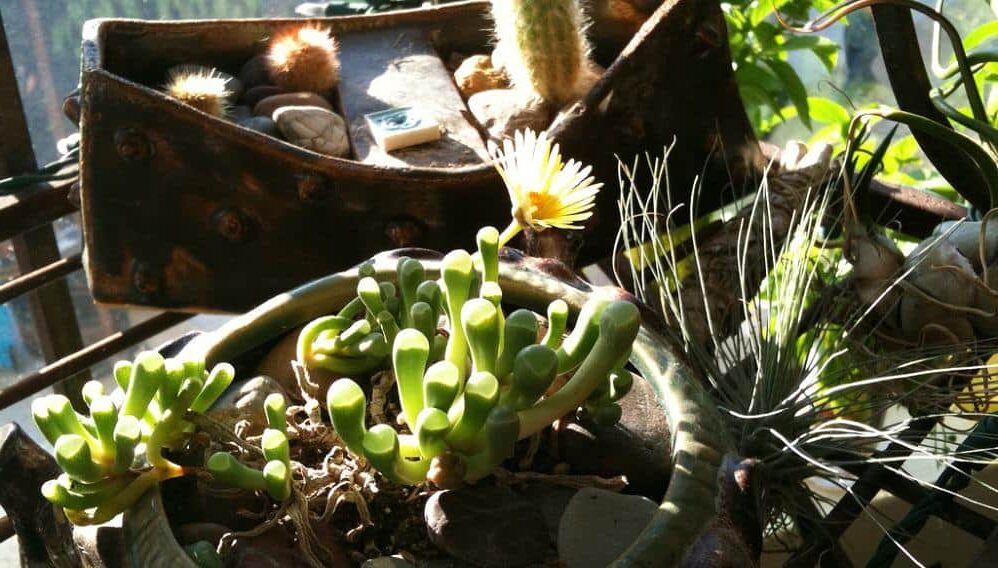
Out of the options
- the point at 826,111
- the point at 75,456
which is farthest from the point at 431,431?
the point at 826,111

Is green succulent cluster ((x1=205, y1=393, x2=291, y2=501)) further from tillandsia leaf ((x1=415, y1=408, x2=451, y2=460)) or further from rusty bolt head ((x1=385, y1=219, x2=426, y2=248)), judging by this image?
rusty bolt head ((x1=385, y1=219, x2=426, y2=248))

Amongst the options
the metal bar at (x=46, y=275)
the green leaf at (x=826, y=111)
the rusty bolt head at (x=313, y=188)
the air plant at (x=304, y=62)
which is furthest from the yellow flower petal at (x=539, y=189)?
the green leaf at (x=826, y=111)

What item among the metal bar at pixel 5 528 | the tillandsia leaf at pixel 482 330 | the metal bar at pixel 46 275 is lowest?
the metal bar at pixel 5 528

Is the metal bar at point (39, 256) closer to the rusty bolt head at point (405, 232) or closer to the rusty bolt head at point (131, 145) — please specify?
the rusty bolt head at point (131, 145)

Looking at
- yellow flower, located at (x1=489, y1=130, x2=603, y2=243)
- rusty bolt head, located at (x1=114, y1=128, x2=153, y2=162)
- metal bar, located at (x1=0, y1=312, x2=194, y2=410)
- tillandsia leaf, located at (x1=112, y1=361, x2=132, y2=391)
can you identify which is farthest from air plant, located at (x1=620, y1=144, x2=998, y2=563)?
metal bar, located at (x1=0, y1=312, x2=194, y2=410)

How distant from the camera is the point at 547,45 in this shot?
80 cm

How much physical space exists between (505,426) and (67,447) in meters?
0.15

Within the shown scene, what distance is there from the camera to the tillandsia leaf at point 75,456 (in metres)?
0.35

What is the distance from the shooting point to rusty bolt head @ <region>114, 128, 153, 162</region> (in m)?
0.72

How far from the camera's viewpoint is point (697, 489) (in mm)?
367

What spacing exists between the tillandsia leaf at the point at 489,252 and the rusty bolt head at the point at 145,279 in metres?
0.40

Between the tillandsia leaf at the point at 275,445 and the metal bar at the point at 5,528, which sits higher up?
the tillandsia leaf at the point at 275,445

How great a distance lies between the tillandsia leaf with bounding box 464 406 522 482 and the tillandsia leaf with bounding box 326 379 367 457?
0.04 metres

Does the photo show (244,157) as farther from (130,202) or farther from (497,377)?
(497,377)
